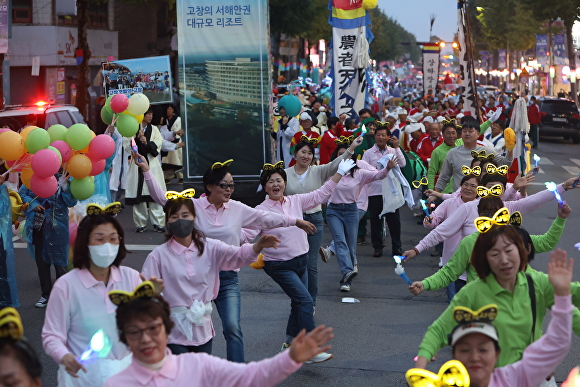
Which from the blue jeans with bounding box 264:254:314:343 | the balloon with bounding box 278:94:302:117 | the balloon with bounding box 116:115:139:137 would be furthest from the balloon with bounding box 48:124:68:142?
the balloon with bounding box 278:94:302:117

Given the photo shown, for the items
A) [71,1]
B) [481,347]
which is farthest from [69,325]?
[71,1]

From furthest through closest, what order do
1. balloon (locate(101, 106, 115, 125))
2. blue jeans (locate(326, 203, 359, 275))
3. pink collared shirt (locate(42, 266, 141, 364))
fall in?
balloon (locate(101, 106, 115, 125)), blue jeans (locate(326, 203, 359, 275)), pink collared shirt (locate(42, 266, 141, 364))

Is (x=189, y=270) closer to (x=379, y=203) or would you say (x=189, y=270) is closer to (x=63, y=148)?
(x=63, y=148)

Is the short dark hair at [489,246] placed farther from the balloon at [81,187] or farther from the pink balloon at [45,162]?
the balloon at [81,187]

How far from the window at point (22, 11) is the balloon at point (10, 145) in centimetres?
2512

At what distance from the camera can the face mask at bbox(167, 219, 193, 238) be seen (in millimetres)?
5512

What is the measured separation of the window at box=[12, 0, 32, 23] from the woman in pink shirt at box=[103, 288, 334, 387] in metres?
29.8

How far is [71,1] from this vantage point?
92.0 ft

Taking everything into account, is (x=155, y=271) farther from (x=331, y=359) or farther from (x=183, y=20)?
(x=183, y=20)

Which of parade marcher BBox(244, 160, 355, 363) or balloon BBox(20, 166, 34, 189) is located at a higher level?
balloon BBox(20, 166, 34, 189)

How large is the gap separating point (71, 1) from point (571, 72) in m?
34.8

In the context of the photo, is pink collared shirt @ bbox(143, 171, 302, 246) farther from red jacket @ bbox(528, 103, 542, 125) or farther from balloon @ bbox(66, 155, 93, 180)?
red jacket @ bbox(528, 103, 542, 125)

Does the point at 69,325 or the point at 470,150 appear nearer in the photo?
the point at 69,325

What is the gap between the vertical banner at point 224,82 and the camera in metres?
15.1
